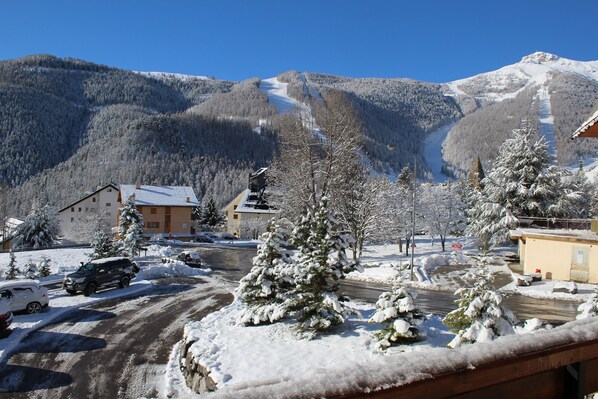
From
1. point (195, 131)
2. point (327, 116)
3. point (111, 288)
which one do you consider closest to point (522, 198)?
point (327, 116)

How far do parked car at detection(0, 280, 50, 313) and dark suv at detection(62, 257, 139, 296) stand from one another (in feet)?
11.3

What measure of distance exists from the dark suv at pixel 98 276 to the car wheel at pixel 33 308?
367 cm

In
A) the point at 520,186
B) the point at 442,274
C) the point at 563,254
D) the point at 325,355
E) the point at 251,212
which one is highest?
the point at 520,186

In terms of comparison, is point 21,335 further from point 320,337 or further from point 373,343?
point 373,343

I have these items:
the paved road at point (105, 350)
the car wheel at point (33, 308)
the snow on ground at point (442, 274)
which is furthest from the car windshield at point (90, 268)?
the snow on ground at point (442, 274)

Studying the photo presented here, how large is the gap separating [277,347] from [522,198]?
112ft

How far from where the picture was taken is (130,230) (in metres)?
41.4

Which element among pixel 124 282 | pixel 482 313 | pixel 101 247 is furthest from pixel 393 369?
pixel 101 247

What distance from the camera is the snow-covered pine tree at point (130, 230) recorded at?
1626 inches

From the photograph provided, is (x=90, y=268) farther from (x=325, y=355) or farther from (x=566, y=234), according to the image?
(x=566, y=234)

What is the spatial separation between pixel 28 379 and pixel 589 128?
17.1m

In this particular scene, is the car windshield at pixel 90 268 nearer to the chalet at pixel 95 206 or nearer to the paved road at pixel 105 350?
the paved road at pixel 105 350

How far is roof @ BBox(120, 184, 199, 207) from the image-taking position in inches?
2768

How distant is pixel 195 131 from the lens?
575 ft
